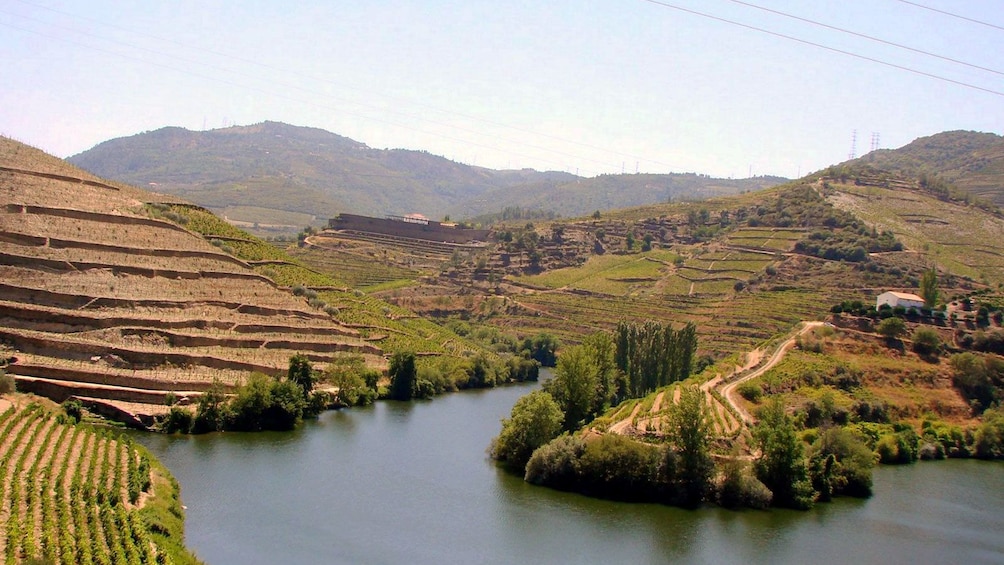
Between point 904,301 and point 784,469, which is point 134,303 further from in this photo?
point 904,301

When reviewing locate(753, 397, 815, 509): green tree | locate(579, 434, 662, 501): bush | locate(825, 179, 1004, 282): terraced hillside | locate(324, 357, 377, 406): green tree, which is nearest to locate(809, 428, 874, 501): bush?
locate(753, 397, 815, 509): green tree

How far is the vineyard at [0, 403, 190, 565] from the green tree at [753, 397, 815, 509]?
2803 centimetres

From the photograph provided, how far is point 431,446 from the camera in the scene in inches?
2234

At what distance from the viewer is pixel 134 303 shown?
58.7m

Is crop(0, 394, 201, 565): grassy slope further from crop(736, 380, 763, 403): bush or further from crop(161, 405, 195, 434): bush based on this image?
crop(736, 380, 763, 403): bush

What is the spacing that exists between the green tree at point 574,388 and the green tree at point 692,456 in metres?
10.2

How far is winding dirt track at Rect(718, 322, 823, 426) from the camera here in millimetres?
58656

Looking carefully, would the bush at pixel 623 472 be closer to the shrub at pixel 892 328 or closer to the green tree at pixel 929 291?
the shrub at pixel 892 328

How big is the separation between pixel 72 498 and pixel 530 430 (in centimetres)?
2453

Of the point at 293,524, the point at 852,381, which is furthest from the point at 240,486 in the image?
the point at 852,381

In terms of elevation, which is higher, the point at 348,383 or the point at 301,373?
the point at 301,373

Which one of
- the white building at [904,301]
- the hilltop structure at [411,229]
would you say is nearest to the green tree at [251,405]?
the white building at [904,301]

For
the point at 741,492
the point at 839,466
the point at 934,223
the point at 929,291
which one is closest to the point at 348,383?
the point at 741,492

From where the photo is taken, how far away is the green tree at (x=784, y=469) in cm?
4881
